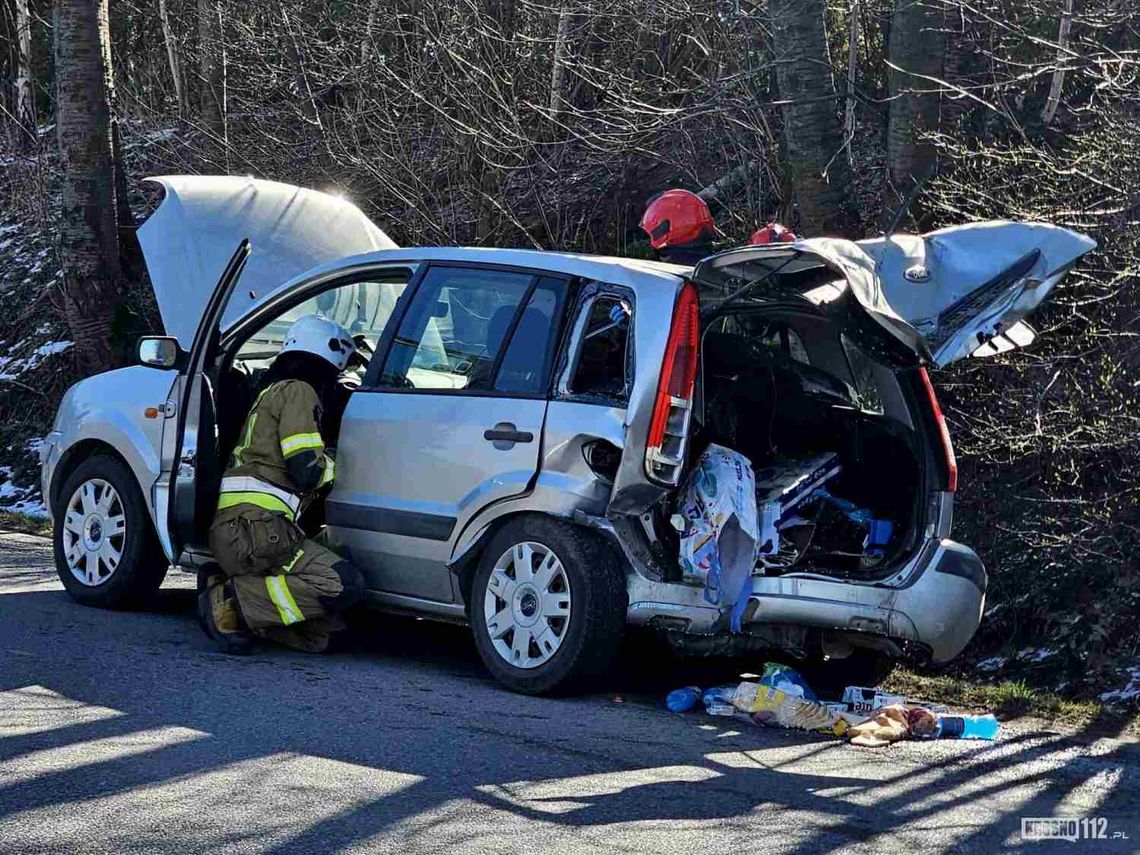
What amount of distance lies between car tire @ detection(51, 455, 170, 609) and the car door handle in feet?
7.15

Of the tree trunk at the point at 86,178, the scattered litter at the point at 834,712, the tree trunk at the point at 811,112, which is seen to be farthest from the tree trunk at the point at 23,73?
the scattered litter at the point at 834,712

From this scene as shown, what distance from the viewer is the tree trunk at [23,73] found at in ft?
74.3

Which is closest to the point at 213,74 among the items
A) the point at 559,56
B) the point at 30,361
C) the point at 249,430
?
the point at 30,361

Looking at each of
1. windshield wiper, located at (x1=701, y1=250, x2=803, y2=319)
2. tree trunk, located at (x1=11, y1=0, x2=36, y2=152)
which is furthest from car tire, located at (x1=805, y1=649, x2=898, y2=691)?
tree trunk, located at (x1=11, y1=0, x2=36, y2=152)

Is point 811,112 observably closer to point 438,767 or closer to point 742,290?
point 742,290

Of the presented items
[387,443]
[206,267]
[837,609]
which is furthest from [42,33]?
[837,609]

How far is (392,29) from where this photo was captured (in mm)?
15828

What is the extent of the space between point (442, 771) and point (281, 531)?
2.16 meters

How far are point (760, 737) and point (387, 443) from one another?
215 centimetres

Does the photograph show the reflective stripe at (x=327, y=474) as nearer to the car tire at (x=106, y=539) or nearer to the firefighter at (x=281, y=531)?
the firefighter at (x=281, y=531)

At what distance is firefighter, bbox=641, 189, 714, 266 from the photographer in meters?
7.61

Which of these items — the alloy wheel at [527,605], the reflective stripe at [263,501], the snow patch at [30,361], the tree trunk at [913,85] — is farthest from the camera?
the snow patch at [30,361]

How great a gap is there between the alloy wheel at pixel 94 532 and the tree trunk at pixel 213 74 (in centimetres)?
1010

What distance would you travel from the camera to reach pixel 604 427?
6223mm
